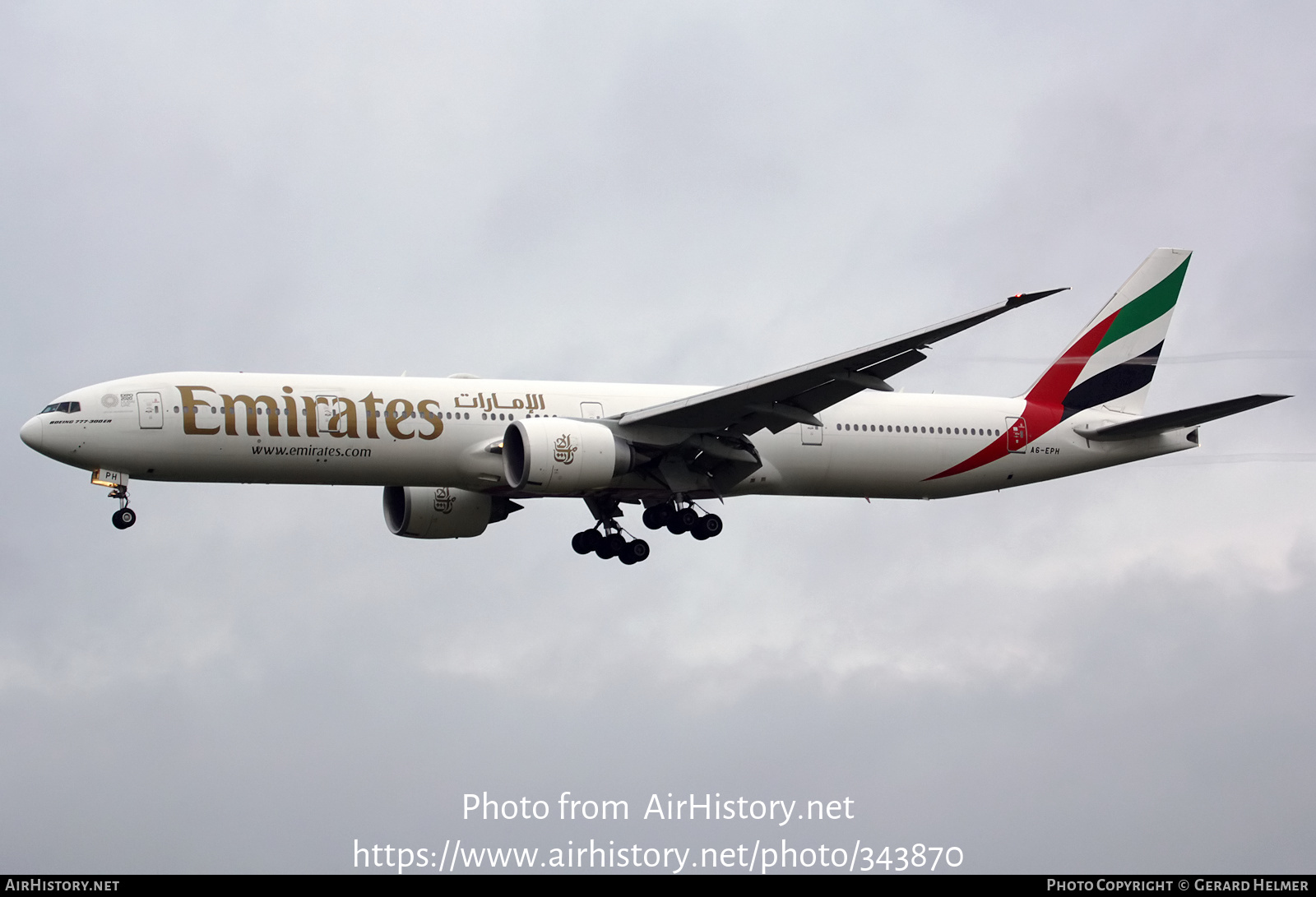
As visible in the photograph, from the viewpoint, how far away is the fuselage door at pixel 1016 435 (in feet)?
148

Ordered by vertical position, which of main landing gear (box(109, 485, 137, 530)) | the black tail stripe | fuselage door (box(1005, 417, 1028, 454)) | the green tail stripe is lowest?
main landing gear (box(109, 485, 137, 530))

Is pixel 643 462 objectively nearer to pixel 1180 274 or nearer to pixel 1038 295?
pixel 1038 295

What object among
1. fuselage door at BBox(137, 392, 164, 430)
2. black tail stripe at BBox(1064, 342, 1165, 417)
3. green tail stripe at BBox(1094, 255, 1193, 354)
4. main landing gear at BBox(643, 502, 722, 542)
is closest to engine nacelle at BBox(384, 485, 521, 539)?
main landing gear at BBox(643, 502, 722, 542)

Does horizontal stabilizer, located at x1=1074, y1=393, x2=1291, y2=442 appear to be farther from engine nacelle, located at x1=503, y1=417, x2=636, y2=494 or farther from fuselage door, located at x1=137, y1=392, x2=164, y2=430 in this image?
fuselage door, located at x1=137, y1=392, x2=164, y2=430

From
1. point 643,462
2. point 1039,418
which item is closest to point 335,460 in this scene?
point 643,462

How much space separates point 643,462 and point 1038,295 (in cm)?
1186

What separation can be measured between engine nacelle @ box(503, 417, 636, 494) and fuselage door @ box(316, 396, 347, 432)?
390 centimetres

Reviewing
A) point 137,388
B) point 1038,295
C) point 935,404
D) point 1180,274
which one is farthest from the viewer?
point 1180,274

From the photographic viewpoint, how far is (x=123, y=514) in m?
39.0

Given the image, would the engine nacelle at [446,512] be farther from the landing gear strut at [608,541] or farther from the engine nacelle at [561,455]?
the engine nacelle at [561,455]

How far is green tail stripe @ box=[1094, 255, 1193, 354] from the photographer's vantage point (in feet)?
156

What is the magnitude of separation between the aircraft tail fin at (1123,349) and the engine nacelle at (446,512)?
50.7 feet

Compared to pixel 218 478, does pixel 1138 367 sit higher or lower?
higher

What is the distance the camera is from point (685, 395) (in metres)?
43.1
